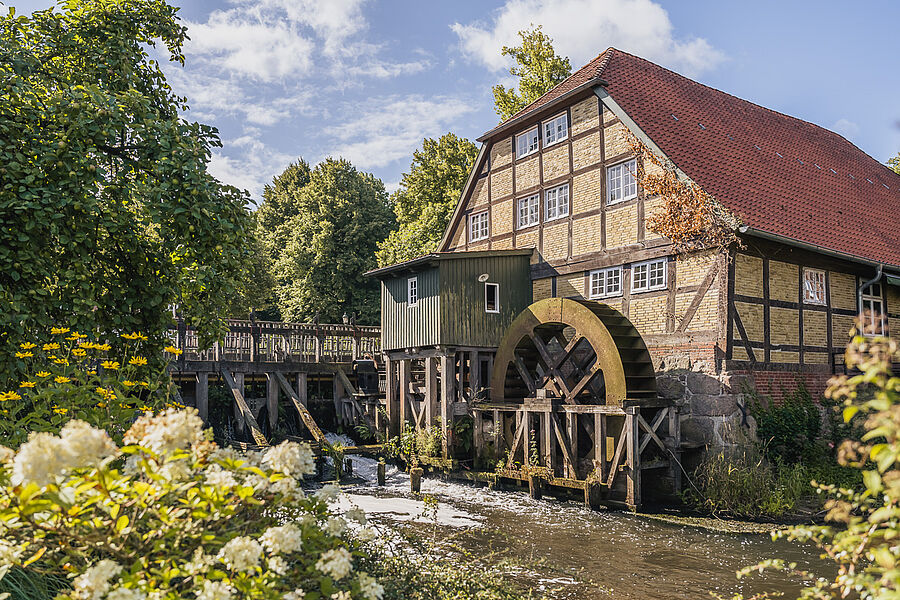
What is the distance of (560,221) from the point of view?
14.8 metres

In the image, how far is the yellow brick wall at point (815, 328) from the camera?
1270cm

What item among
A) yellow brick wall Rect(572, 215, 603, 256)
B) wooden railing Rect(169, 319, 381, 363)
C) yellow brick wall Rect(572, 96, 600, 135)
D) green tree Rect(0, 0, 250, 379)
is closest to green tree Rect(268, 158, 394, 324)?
wooden railing Rect(169, 319, 381, 363)

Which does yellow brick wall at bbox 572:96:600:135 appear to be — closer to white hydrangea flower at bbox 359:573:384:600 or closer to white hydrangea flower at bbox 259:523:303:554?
white hydrangea flower at bbox 359:573:384:600

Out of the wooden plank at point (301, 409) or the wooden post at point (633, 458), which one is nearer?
the wooden post at point (633, 458)

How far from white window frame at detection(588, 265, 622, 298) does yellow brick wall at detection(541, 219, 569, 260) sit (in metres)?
0.90

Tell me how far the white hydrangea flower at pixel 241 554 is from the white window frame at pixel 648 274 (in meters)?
11.1

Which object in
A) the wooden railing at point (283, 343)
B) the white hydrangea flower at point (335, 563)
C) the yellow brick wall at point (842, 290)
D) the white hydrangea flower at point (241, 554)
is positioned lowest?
the white hydrangea flower at point (335, 563)

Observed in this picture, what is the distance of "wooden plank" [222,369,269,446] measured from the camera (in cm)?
1484

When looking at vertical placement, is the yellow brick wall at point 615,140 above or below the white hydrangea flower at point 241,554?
above

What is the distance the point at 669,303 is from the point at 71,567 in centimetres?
1114

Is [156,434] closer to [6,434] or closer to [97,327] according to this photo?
[6,434]

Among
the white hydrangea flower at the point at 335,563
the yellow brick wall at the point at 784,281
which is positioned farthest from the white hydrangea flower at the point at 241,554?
the yellow brick wall at the point at 784,281

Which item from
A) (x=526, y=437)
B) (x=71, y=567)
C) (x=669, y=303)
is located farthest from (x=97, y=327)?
(x=669, y=303)

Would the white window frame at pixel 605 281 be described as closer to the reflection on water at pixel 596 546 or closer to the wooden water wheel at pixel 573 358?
the wooden water wheel at pixel 573 358
